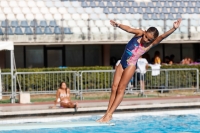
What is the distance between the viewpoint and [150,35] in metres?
11.2

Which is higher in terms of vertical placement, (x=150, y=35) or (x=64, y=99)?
(x=150, y=35)

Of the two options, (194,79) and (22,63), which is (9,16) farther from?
(194,79)

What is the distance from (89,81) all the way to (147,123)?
6.39 m

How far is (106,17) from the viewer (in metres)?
26.8

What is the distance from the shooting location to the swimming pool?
47.6 ft

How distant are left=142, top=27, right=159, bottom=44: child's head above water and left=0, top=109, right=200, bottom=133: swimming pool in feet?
12.6

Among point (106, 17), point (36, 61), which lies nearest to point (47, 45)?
point (36, 61)

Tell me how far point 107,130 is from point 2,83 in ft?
25.4

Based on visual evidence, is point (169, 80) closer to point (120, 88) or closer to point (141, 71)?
point (141, 71)

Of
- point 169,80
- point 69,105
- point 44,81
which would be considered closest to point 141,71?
point 169,80

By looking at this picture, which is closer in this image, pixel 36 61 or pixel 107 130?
pixel 107 130

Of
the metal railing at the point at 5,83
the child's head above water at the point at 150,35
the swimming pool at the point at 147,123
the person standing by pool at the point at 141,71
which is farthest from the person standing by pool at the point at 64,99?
the child's head above water at the point at 150,35

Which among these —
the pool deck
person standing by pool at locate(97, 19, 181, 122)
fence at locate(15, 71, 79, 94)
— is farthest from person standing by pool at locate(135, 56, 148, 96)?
person standing by pool at locate(97, 19, 181, 122)

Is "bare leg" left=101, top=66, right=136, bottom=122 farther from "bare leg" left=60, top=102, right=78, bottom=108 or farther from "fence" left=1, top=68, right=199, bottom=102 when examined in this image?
"fence" left=1, top=68, right=199, bottom=102
